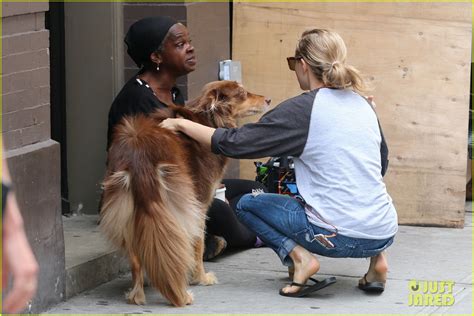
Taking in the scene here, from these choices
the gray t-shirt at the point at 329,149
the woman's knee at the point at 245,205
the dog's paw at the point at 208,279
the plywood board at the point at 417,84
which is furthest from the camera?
the plywood board at the point at 417,84

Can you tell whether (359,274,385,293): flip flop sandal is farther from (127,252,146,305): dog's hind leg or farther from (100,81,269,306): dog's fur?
(127,252,146,305): dog's hind leg

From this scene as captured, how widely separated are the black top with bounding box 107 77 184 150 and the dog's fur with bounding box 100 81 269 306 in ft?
1.56

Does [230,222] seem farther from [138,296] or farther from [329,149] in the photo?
[329,149]

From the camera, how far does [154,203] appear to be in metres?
4.92

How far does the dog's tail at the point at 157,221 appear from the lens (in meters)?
4.91

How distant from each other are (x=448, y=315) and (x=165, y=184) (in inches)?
62.9

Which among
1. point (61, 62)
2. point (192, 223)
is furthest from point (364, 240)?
point (61, 62)

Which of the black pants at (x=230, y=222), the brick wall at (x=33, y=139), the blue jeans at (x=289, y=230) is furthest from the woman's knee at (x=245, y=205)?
the brick wall at (x=33, y=139)

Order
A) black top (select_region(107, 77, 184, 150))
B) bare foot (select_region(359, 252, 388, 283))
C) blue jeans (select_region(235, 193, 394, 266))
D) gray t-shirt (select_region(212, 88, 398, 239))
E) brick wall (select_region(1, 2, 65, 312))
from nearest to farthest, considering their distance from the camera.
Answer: brick wall (select_region(1, 2, 65, 312)), gray t-shirt (select_region(212, 88, 398, 239)), blue jeans (select_region(235, 193, 394, 266)), bare foot (select_region(359, 252, 388, 283)), black top (select_region(107, 77, 184, 150))

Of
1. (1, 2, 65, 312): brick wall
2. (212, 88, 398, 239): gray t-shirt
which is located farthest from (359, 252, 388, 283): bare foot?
(1, 2, 65, 312): brick wall

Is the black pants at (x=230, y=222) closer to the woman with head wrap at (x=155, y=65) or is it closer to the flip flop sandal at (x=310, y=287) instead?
the woman with head wrap at (x=155, y=65)

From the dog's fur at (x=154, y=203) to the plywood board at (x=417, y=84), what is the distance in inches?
91.8

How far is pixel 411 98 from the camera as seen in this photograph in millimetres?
7223

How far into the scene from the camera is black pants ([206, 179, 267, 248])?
6.20 meters
